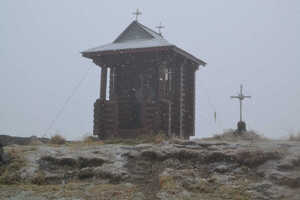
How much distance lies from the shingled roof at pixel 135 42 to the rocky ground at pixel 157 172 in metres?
4.84

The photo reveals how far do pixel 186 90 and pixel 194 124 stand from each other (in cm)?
160

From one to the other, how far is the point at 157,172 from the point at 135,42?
8.19 metres

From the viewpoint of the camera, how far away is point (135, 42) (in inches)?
703

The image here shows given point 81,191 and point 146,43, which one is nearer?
point 81,191

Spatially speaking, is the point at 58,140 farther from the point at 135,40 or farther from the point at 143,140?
the point at 135,40

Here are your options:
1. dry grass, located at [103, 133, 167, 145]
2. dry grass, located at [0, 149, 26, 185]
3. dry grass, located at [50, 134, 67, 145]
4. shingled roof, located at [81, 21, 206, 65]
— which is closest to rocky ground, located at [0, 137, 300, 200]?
dry grass, located at [0, 149, 26, 185]

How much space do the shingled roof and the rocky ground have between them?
4.84 m

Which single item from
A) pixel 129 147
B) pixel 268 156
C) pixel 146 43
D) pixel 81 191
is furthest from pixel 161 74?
pixel 81 191

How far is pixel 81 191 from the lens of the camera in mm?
9609

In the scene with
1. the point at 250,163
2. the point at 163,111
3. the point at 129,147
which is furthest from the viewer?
the point at 163,111

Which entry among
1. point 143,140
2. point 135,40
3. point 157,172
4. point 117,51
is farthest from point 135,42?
point 157,172

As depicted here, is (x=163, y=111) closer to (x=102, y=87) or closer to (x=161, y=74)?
(x=161, y=74)

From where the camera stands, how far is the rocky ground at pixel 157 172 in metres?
9.34

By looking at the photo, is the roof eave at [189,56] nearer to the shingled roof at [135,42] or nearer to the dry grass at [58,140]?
the shingled roof at [135,42]
